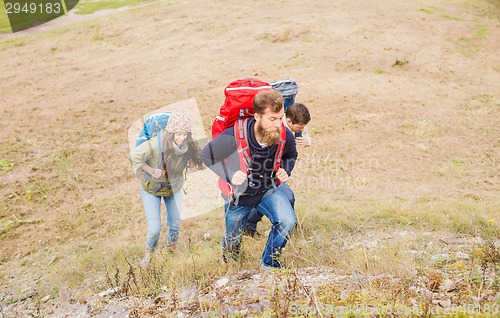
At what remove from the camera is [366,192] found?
7.36 meters

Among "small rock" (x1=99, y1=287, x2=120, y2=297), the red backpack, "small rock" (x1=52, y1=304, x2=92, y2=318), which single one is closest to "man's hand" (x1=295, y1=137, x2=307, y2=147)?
the red backpack

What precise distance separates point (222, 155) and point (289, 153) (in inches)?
28.6

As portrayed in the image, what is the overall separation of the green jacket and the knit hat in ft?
1.26

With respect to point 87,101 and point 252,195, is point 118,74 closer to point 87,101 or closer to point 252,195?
point 87,101

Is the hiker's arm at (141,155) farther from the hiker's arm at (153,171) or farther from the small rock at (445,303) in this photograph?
the small rock at (445,303)

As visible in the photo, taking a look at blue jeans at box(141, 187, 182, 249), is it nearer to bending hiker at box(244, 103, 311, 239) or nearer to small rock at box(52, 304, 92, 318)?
small rock at box(52, 304, 92, 318)

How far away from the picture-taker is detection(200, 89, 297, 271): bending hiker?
3736 mm

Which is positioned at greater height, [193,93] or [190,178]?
[193,93]

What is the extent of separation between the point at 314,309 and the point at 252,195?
5.05ft

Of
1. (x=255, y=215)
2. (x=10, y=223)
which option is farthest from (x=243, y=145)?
(x=10, y=223)

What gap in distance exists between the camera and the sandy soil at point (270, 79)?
770 cm

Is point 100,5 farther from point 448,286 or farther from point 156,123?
point 448,286

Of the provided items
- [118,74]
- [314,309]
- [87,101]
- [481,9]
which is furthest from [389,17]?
[314,309]

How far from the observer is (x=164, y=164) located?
4793mm
